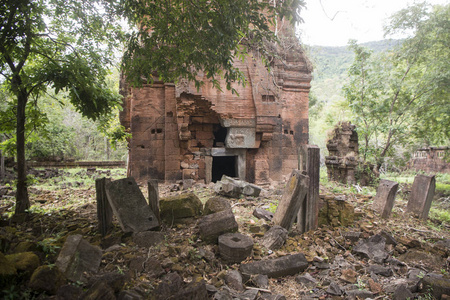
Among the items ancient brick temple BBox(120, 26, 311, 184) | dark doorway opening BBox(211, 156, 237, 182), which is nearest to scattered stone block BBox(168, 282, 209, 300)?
ancient brick temple BBox(120, 26, 311, 184)

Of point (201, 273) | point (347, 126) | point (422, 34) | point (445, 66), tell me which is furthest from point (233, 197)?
point (422, 34)

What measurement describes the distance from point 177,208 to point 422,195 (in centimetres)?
522

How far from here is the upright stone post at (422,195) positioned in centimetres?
534

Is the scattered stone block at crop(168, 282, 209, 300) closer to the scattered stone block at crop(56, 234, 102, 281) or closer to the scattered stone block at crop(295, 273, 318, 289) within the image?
the scattered stone block at crop(56, 234, 102, 281)

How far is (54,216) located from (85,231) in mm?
1333

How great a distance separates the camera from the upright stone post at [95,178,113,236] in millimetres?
3607

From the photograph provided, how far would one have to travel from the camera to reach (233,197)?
604 cm

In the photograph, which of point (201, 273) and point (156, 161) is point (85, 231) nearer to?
point (201, 273)

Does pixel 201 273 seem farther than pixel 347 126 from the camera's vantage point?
No

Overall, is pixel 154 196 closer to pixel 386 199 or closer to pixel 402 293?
pixel 402 293

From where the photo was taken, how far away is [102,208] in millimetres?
3633

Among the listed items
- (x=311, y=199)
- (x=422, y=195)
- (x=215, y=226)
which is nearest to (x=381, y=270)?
(x=311, y=199)

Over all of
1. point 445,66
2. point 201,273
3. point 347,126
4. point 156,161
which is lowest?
point 201,273

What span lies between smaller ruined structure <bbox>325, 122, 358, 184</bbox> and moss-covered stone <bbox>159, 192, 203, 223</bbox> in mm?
7766
